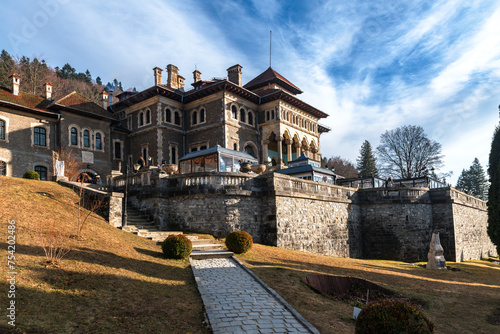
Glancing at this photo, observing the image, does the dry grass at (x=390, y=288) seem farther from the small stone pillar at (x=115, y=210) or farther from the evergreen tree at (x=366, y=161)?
the evergreen tree at (x=366, y=161)

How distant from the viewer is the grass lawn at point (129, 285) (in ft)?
20.6

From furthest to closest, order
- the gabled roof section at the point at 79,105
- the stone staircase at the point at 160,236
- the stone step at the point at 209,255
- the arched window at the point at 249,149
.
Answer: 1. the arched window at the point at 249,149
2. the gabled roof section at the point at 79,105
3. the stone staircase at the point at 160,236
4. the stone step at the point at 209,255

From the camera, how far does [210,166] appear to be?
21719mm

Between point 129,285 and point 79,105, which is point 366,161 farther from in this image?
point 129,285

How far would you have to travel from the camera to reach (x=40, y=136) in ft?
99.8

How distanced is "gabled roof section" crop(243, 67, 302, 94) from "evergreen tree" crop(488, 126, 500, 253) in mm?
27766

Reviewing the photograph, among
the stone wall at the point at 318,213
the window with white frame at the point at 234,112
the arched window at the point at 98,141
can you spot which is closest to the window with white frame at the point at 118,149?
the arched window at the point at 98,141

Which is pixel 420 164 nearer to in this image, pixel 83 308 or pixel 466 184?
pixel 466 184

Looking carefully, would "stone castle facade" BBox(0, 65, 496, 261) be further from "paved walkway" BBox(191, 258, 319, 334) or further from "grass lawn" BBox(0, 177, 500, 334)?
"paved walkway" BBox(191, 258, 319, 334)

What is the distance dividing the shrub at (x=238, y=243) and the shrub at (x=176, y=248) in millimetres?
2263

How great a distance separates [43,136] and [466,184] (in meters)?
73.7

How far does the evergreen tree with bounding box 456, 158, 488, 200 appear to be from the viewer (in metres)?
64.9

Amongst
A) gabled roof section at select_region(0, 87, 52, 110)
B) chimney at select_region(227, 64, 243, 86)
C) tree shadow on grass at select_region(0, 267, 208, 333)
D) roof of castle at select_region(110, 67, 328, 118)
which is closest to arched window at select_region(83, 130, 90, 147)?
gabled roof section at select_region(0, 87, 52, 110)

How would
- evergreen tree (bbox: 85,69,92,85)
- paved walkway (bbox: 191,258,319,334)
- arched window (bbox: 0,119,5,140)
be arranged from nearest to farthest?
1. paved walkway (bbox: 191,258,319,334)
2. arched window (bbox: 0,119,5,140)
3. evergreen tree (bbox: 85,69,92,85)
